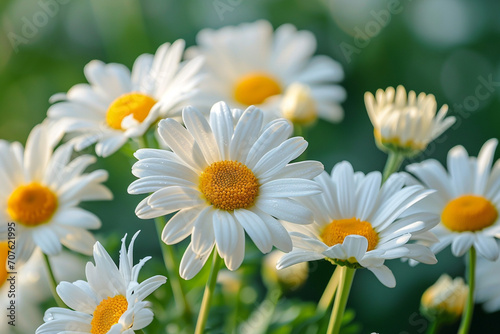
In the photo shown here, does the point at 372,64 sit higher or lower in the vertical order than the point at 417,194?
lower

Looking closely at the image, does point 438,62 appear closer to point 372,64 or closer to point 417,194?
point 372,64

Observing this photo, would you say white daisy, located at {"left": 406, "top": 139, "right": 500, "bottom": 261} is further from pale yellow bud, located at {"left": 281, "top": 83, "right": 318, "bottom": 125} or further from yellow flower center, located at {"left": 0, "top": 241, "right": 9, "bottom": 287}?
yellow flower center, located at {"left": 0, "top": 241, "right": 9, "bottom": 287}

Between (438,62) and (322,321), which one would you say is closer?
(322,321)

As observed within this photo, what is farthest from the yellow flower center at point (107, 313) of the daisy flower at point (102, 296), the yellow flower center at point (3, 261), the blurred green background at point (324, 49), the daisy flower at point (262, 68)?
the blurred green background at point (324, 49)

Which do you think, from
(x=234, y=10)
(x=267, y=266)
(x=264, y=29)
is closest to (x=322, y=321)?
(x=267, y=266)

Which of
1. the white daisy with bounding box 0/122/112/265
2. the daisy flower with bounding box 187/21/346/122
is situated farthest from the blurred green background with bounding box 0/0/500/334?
the white daisy with bounding box 0/122/112/265

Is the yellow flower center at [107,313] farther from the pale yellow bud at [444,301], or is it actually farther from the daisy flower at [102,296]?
the pale yellow bud at [444,301]
